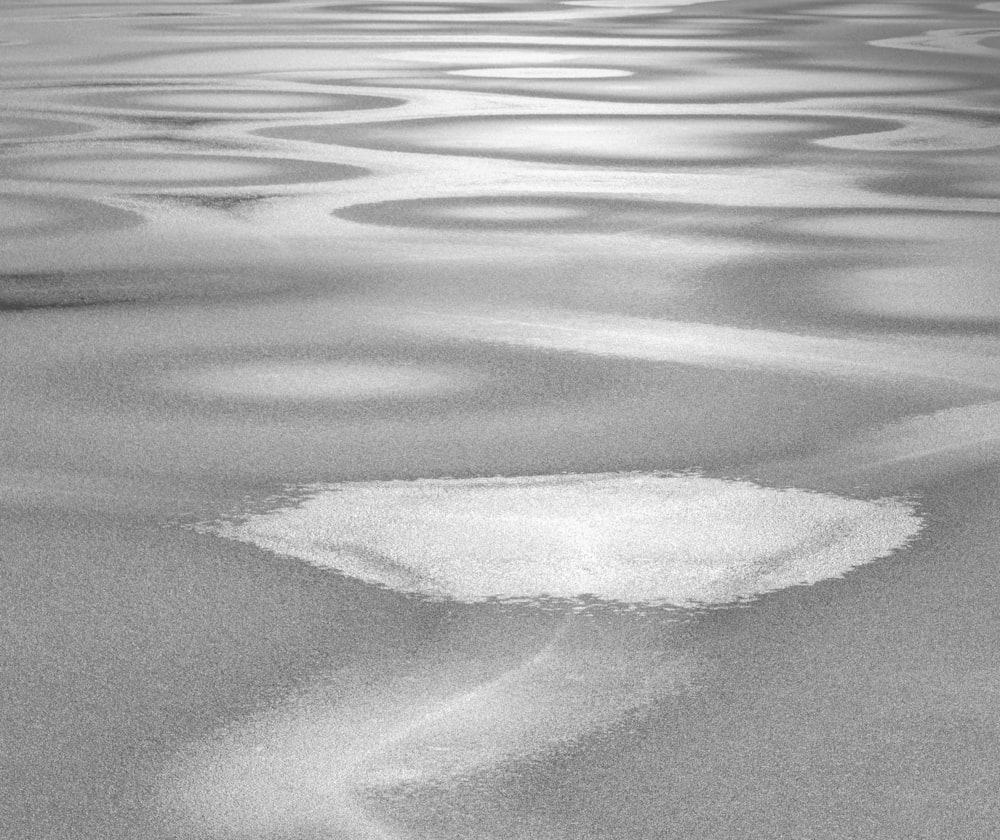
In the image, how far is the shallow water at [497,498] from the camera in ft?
6.93

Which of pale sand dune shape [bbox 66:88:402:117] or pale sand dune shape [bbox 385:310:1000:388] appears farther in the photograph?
pale sand dune shape [bbox 66:88:402:117]

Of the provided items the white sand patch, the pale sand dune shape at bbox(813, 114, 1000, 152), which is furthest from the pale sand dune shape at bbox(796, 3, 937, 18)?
the white sand patch

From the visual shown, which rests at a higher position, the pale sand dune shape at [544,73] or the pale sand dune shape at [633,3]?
the pale sand dune shape at [544,73]

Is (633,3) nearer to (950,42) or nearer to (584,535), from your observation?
(950,42)

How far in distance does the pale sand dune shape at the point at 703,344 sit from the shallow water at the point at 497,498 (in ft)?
0.05

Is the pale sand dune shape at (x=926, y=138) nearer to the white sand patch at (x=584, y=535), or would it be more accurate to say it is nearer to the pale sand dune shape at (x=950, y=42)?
the pale sand dune shape at (x=950, y=42)

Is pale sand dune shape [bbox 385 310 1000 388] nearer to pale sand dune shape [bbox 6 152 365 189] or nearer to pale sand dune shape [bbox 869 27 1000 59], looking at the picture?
pale sand dune shape [bbox 6 152 365 189]

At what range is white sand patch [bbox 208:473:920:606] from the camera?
8.84 ft

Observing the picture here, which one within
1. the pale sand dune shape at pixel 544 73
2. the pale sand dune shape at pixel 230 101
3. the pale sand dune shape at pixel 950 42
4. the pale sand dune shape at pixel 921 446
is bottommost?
the pale sand dune shape at pixel 950 42

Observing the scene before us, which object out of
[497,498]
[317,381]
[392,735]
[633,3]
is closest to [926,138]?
[317,381]

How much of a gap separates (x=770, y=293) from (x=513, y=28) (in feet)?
35.2

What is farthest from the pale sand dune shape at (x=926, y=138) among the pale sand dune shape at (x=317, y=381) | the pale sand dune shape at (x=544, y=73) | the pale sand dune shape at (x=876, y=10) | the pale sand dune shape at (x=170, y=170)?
the pale sand dune shape at (x=876, y=10)

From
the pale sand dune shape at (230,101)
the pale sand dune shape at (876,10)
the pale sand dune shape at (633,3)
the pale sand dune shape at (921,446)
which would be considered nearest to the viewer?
the pale sand dune shape at (921,446)

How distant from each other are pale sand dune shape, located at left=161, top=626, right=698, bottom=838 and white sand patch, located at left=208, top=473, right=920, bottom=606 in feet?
0.80
